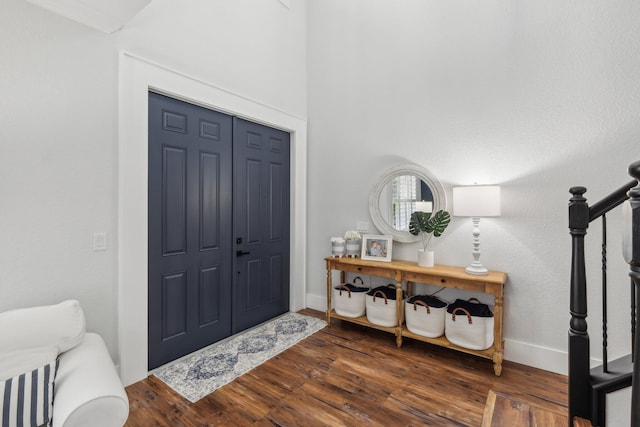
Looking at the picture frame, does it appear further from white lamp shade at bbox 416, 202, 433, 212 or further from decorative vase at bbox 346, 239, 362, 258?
white lamp shade at bbox 416, 202, 433, 212

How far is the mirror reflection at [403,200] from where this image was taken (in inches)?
119

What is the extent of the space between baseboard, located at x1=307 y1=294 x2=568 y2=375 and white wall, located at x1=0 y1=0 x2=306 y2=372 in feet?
9.89

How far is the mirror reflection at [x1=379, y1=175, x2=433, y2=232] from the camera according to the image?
302cm

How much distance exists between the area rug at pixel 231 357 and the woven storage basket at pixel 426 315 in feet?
3.23

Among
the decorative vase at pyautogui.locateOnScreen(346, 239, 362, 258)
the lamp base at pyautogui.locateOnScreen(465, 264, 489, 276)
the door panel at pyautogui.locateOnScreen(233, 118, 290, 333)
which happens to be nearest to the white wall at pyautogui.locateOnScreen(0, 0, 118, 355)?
the door panel at pyautogui.locateOnScreen(233, 118, 290, 333)

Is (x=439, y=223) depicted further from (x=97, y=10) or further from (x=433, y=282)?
(x=97, y=10)

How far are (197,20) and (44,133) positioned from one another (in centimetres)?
153

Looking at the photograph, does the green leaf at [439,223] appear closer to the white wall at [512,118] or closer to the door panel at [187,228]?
the white wall at [512,118]

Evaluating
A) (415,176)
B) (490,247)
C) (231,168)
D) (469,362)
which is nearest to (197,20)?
(231,168)

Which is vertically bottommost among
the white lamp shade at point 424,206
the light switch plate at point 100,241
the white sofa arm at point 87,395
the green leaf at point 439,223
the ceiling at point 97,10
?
the white sofa arm at point 87,395

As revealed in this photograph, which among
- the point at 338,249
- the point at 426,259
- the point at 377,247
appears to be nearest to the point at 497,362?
the point at 426,259

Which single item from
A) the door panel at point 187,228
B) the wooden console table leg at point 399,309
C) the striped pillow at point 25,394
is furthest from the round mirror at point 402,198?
the striped pillow at point 25,394

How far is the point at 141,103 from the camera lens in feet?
7.22

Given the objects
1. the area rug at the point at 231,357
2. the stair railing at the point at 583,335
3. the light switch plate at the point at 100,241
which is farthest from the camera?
the area rug at the point at 231,357
